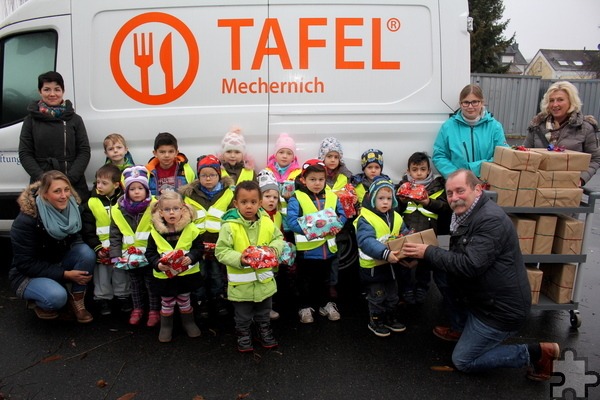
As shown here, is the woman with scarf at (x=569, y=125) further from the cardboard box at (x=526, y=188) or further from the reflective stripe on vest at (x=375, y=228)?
the reflective stripe on vest at (x=375, y=228)

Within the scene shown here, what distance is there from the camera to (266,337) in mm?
3211

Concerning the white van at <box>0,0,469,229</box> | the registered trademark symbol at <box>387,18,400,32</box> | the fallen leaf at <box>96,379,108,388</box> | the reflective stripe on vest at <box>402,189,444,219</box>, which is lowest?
the fallen leaf at <box>96,379,108,388</box>

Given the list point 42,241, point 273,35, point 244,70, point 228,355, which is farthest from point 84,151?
point 228,355

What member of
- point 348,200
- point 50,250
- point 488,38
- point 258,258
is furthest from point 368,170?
point 488,38

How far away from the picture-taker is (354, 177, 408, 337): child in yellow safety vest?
3258 millimetres

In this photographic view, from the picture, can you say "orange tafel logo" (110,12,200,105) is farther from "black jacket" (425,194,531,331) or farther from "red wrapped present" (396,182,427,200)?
"black jacket" (425,194,531,331)

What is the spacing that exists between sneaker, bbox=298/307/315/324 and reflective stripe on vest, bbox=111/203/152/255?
132 centimetres

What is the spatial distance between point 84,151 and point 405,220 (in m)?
2.78

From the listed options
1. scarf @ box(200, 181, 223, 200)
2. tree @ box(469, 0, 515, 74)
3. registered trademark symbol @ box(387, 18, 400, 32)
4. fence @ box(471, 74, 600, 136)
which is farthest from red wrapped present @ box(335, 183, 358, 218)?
tree @ box(469, 0, 515, 74)

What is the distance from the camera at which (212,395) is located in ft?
8.79

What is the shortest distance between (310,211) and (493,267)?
1.36 meters

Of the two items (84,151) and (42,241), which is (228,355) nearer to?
(42,241)

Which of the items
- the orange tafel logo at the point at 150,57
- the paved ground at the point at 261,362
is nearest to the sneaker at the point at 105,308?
the paved ground at the point at 261,362

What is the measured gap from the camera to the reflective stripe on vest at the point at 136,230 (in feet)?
10.9
